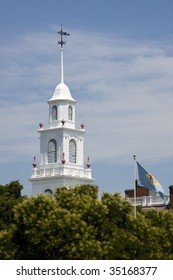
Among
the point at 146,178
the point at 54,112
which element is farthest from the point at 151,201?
the point at 146,178

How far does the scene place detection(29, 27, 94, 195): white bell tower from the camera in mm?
136375

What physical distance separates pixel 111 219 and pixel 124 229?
139 cm

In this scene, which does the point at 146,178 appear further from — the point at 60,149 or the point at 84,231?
the point at 60,149

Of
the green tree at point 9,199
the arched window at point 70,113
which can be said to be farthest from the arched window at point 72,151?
the green tree at point 9,199

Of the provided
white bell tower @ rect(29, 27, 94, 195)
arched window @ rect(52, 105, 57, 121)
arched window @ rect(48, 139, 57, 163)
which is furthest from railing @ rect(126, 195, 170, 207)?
arched window @ rect(52, 105, 57, 121)

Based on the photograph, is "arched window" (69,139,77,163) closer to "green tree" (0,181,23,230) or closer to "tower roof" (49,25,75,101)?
"tower roof" (49,25,75,101)

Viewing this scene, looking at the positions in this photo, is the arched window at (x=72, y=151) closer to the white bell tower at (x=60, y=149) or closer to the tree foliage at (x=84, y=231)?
the white bell tower at (x=60, y=149)

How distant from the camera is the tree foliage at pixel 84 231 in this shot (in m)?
67.6

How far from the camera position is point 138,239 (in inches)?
2682

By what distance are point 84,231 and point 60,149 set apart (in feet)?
226

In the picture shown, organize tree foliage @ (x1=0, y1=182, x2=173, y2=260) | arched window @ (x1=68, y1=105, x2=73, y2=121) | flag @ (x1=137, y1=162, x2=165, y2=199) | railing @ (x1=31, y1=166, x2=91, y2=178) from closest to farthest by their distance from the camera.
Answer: tree foliage @ (x1=0, y1=182, x2=173, y2=260), flag @ (x1=137, y1=162, x2=165, y2=199), railing @ (x1=31, y1=166, x2=91, y2=178), arched window @ (x1=68, y1=105, x2=73, y2=121)

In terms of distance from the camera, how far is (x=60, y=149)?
138125mm

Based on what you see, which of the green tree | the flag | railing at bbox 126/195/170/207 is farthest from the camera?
railing at bbox 126/195/170/207
